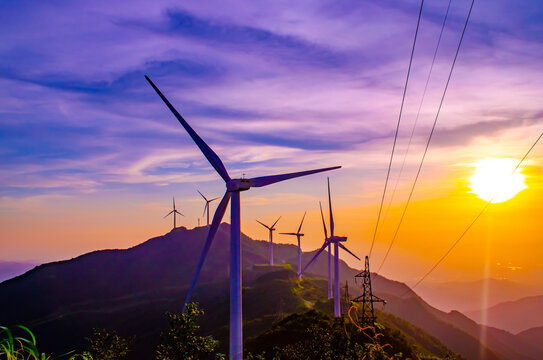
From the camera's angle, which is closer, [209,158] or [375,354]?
[375,354]

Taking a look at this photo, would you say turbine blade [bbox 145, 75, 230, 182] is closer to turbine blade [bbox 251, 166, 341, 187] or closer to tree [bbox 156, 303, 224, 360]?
turbine blade [bbox 251, 166, 341, 187]

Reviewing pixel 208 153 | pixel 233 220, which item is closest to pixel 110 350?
pixel 233 220

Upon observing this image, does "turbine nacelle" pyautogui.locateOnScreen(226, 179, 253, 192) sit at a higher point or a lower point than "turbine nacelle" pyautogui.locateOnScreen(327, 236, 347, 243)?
higher

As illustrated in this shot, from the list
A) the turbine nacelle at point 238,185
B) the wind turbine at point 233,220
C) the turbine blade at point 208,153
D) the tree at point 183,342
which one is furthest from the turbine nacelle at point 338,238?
the tree at point 183,342

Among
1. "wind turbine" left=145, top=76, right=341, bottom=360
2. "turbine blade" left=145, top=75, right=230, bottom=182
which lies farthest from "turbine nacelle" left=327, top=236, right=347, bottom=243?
"turbine blade" left=145, top=75, right=230, bottom=182

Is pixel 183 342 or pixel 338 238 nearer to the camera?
pixel 183 342

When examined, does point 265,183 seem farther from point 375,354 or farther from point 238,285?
point 375,354

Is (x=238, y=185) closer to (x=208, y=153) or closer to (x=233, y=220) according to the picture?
(x=233, y=220)

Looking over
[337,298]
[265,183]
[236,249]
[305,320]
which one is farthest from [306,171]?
[337,298]
